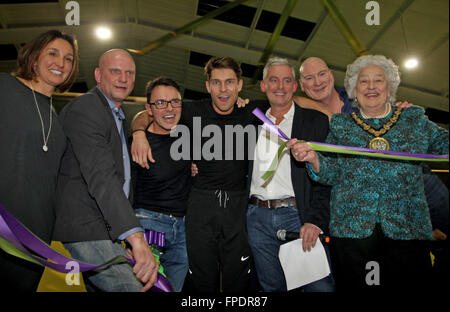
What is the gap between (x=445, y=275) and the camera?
5.10ft

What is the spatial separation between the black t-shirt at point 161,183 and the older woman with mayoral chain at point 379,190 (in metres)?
0.91

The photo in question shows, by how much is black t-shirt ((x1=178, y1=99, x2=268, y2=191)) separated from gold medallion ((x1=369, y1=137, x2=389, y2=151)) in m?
0.86

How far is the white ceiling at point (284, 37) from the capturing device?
7188mm

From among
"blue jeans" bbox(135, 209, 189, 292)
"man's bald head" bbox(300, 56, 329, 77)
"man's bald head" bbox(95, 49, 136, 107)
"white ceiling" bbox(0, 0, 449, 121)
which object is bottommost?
"blue jeans" bbox(135, 209, 189, 292)

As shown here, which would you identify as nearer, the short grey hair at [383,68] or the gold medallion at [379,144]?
the gold medallion at [379,144]

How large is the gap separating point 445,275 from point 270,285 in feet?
3.36

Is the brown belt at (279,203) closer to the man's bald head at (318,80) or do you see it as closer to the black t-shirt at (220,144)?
the black t-shirt at (220,144)

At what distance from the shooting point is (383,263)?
159cm

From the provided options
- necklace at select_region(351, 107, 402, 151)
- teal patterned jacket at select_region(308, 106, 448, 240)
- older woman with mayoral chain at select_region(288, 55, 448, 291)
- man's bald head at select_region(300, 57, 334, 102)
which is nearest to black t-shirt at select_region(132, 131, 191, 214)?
older woman with mayoral chain at select_region(288, 55, 448, 291)

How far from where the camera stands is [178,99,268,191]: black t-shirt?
227 centimetres

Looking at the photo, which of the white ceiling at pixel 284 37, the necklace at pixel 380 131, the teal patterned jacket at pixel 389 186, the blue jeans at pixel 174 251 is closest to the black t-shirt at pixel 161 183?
the blue jeans at pixel 174 251

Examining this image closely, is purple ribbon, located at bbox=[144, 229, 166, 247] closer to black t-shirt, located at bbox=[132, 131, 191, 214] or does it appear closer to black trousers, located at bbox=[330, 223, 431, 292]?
black t-shirt, located at bbox=[132, 131, 191, 214]
